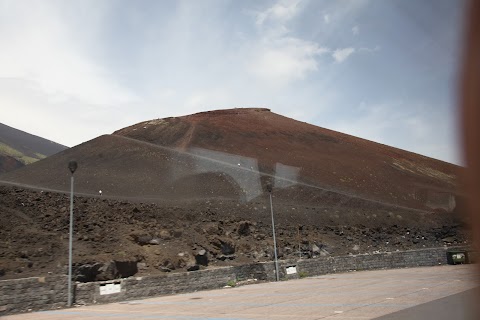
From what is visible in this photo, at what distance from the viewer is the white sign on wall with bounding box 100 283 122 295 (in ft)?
55.3

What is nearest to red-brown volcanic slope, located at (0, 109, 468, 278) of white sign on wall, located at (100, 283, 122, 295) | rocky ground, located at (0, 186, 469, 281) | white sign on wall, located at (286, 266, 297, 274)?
rocky ground, located at (0, 186, 469, 281)

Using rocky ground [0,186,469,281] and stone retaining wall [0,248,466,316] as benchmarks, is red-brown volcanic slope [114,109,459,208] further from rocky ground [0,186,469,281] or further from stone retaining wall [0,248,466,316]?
stone retaining wall [0,248,466,316]

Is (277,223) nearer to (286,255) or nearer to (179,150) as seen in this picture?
(286,255)

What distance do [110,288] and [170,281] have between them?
2965 mm

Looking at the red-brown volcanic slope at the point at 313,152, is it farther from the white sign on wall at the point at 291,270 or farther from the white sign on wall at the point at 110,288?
the white sign on wall at the point at 110,288

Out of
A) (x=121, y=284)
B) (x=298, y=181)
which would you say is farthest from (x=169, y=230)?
(x=298, y=181)

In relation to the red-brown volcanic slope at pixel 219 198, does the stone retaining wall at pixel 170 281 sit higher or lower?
lower

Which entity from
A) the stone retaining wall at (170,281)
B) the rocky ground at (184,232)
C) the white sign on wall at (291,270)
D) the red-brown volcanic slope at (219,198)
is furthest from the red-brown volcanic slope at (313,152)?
the white sign on wall at (291,270)

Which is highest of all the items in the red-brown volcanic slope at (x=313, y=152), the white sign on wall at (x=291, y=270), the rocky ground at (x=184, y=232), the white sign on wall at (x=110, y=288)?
the red-brown volcanic slope at (x=313, y=152)

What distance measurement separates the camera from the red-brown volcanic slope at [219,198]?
112 feet

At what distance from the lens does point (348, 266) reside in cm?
2947

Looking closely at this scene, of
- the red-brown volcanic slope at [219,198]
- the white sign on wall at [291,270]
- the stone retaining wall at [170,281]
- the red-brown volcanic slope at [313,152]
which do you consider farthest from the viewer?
the red-brown volcanic slope at [313,152]

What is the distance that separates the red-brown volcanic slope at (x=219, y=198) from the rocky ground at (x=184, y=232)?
136 millimetres

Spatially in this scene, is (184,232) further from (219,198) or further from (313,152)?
(313,152)
